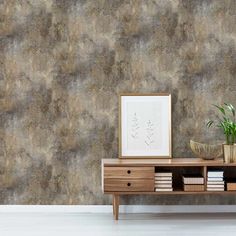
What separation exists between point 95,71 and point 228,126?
1.32 m

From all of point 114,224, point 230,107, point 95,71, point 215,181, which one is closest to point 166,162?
point 215,181

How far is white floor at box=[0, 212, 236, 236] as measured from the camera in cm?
450

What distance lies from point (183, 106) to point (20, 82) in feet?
5.01

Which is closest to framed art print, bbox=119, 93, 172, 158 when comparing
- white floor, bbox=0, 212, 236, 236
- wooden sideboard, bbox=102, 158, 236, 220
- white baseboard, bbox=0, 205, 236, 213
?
wooden sideboard, bbox=102, 158, 236, 220

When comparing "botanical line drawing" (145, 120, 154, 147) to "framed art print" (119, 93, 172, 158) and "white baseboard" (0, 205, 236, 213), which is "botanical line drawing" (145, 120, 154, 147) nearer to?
"framed art print" (119, 93, 172, 158)

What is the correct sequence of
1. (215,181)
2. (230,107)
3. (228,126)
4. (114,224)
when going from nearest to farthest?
(114,224) < (215,181) < (228,126) < (230,107)

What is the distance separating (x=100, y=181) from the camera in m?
5.41

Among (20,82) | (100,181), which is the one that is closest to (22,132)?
(20,82)

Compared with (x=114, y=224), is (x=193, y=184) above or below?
above

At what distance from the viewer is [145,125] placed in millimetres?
5340

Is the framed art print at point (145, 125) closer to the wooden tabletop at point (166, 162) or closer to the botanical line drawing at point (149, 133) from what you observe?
the botanical line drawing at point (149, 133)

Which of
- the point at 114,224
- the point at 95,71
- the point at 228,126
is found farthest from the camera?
the point at 95,71

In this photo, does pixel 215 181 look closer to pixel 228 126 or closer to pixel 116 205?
pixel 228 126

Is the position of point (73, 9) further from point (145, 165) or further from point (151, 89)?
point (145, 165)
